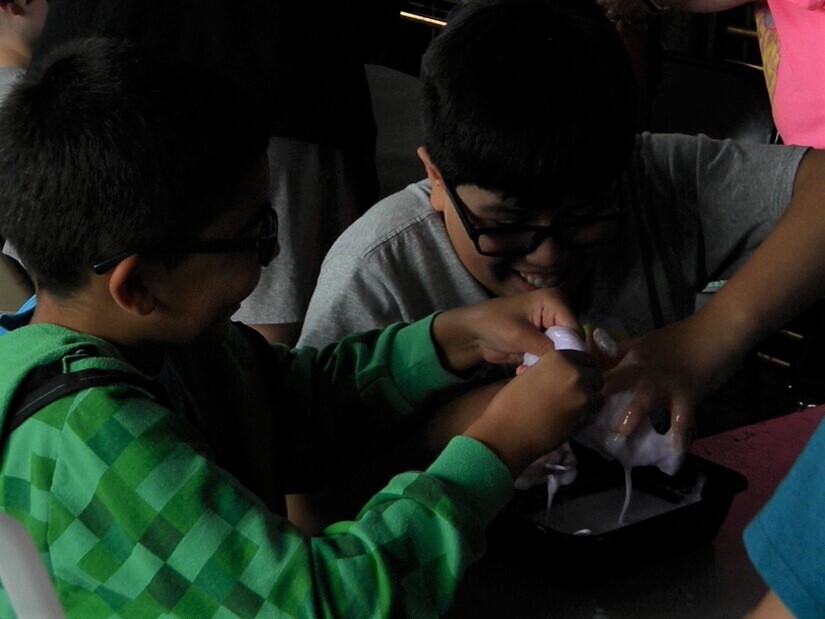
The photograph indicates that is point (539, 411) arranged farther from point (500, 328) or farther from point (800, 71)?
point (800, 71)

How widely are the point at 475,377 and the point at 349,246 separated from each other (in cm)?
23

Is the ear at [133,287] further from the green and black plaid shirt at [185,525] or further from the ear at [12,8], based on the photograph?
the ear at [12,8]

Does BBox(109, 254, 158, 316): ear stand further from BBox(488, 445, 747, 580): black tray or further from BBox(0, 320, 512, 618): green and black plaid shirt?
BBox(488, 445, 747, 580): black tray

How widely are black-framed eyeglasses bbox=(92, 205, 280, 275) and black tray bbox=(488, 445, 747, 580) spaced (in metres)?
0.32

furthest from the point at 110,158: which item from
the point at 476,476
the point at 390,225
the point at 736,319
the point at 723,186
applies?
the point at 723,186

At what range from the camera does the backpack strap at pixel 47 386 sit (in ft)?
2.88

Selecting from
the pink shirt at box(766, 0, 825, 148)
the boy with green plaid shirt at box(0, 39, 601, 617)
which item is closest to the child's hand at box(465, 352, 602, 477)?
the boy with green plaid shirt at box(0, 39, 601, 617)

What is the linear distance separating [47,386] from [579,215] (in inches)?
26.1

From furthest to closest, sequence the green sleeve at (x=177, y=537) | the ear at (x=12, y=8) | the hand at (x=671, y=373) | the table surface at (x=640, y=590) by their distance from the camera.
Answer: the ear at (x=12, y=8)
the hand at (x=671, y=373)
the table surface at (x=640, y=590)
the green sleeve at (x=177, y=537)

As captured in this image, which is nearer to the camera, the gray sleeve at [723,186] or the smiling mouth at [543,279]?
the smiling mouth at [543,279]

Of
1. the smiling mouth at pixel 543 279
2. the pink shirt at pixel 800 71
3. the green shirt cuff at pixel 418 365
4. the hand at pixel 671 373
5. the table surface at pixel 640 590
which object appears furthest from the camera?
the pink shirt at pixel 800 71

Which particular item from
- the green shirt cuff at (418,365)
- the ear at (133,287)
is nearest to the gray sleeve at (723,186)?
A: the green shirt cuff at (418,365)

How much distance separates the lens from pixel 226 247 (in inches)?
39.9

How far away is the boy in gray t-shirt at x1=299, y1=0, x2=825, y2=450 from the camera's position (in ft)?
4.11
